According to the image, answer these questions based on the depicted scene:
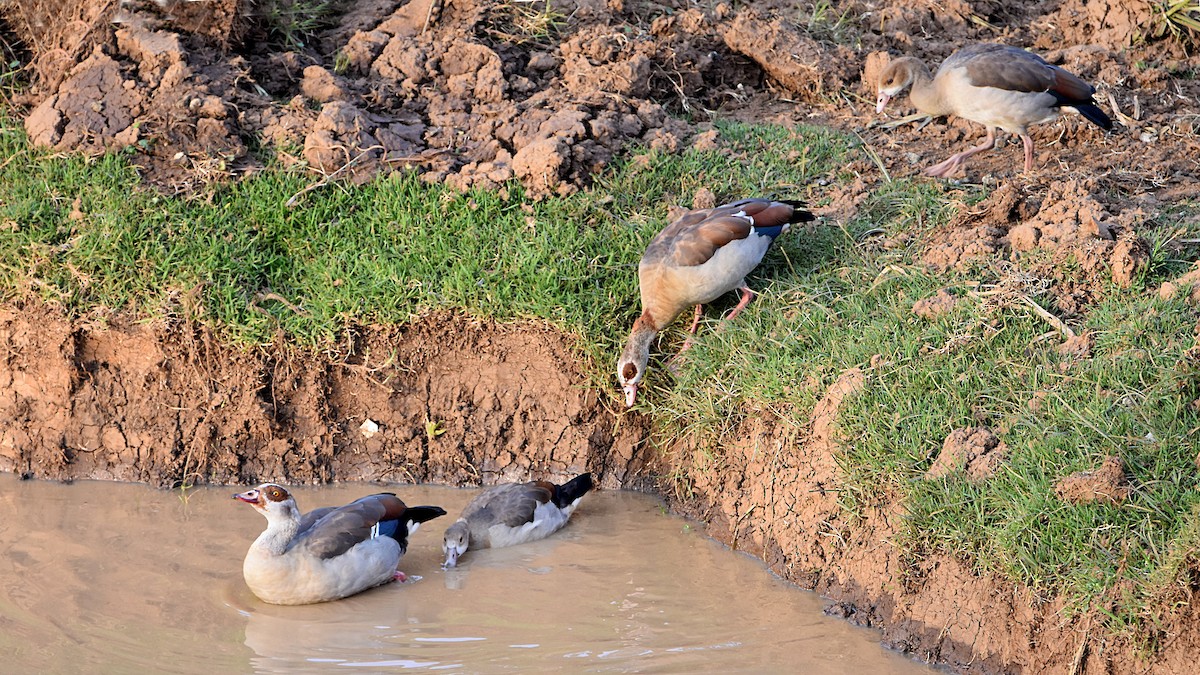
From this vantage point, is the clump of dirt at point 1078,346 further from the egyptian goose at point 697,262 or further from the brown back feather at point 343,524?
the brown back feather at point 343,524

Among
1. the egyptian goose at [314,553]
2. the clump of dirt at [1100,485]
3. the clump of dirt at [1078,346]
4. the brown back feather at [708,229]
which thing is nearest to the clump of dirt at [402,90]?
the brown back feather at [708,229]

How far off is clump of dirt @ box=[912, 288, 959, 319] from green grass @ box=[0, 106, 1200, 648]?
64mm

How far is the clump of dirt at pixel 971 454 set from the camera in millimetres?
5621

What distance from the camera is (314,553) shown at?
6.09 meters

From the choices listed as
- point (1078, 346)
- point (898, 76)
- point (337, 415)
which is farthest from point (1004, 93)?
point (337, 415)

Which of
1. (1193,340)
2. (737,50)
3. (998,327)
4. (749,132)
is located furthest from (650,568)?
(737,50)

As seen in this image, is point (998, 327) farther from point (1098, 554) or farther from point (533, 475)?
point (533, 475)

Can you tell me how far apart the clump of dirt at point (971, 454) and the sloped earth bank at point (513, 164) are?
0.01 m

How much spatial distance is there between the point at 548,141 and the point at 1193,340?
407cm

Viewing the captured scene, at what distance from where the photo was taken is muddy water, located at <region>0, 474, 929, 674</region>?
18.2ft

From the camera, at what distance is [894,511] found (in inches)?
232

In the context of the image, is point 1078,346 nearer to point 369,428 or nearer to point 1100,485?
point 1100,485

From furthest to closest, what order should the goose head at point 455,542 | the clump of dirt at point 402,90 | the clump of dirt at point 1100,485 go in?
the clump of dirt at point 402,90 → the goose head at point 455,542 → the clump of dirt at point 1100,485

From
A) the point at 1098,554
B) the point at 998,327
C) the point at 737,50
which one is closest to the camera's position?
the point at 1098,554
